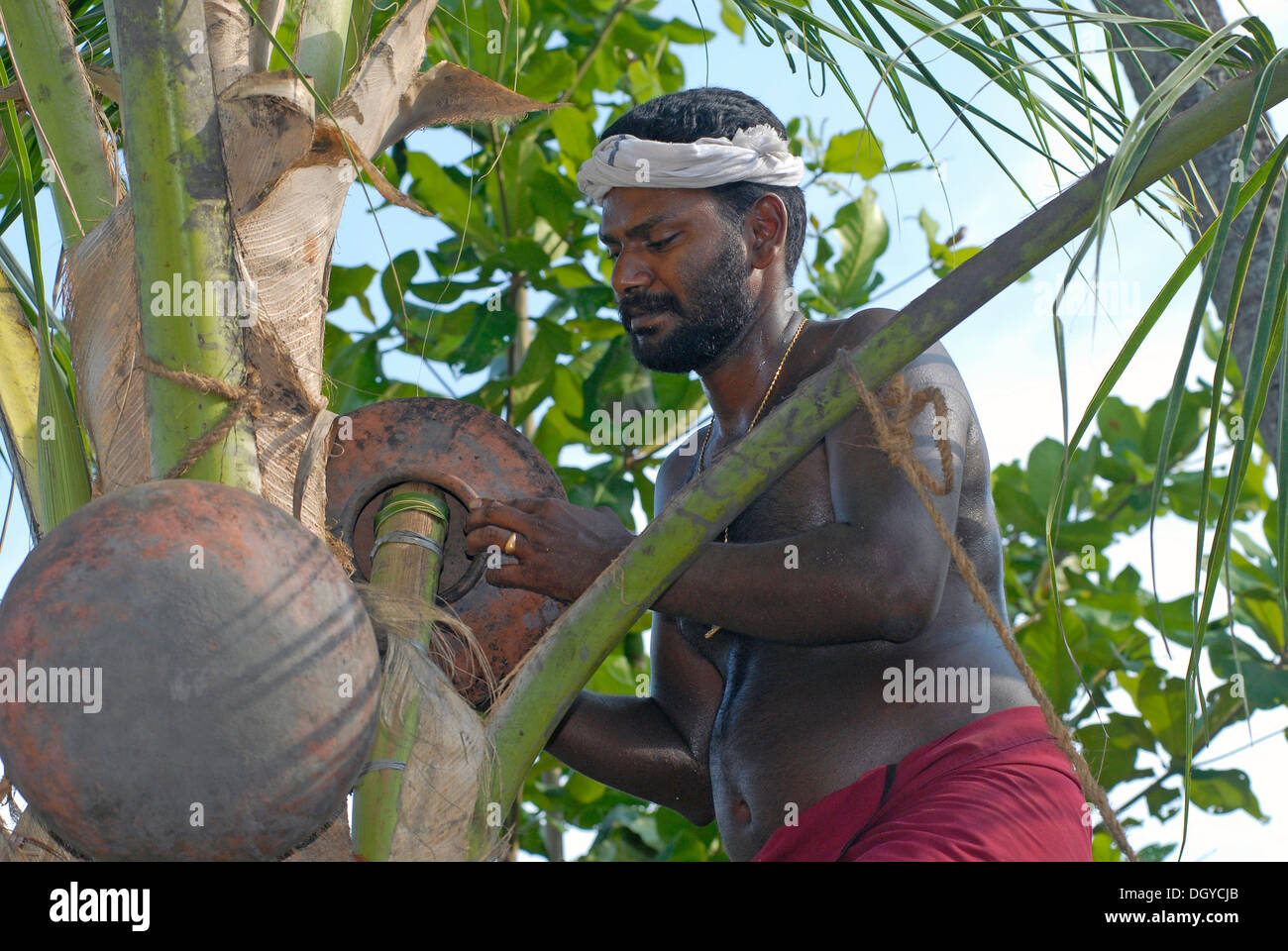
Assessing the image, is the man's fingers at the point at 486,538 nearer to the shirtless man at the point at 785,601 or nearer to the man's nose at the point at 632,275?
the shirtless man at the point at 785,601

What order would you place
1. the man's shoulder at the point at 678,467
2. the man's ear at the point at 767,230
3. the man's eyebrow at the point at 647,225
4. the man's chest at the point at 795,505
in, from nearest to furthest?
the man's chest at the point at 795,505
the man's eyebrow at the point at 647,225
the man's ear at the point at 767,230
the man's shoulder at the point at 678,467

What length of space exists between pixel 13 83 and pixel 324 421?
709 millimetres

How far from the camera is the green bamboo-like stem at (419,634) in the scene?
5.36 feet

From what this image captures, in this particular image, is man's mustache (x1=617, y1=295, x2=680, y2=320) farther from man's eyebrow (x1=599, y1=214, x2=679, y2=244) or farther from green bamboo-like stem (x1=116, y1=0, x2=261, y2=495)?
green bamboo-like stem (x1=116, y1=0, x2=261, y2=495)

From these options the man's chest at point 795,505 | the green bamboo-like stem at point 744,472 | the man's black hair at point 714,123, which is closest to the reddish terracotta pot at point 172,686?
the green bamboo-like stem at point 744,472

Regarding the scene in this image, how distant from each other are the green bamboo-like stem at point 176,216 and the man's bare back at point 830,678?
2.59 ft

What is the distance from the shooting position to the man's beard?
2402 mm

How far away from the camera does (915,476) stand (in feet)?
5.94

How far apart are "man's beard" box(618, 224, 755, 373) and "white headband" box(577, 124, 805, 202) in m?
0.11

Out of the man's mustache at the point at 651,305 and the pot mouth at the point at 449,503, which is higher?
the man's mustache at the point at 651,305

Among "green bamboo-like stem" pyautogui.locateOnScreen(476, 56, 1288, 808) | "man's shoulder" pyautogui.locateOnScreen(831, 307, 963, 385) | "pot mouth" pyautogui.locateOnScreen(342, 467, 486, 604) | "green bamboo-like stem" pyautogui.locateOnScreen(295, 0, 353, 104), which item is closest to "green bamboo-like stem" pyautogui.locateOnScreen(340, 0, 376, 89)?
"green bamboo-like stem" pyautogui.locateOnScreen(295, 0, 353, 104)

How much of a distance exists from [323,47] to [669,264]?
0.68 m

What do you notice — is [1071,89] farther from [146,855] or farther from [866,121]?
[146,855]
